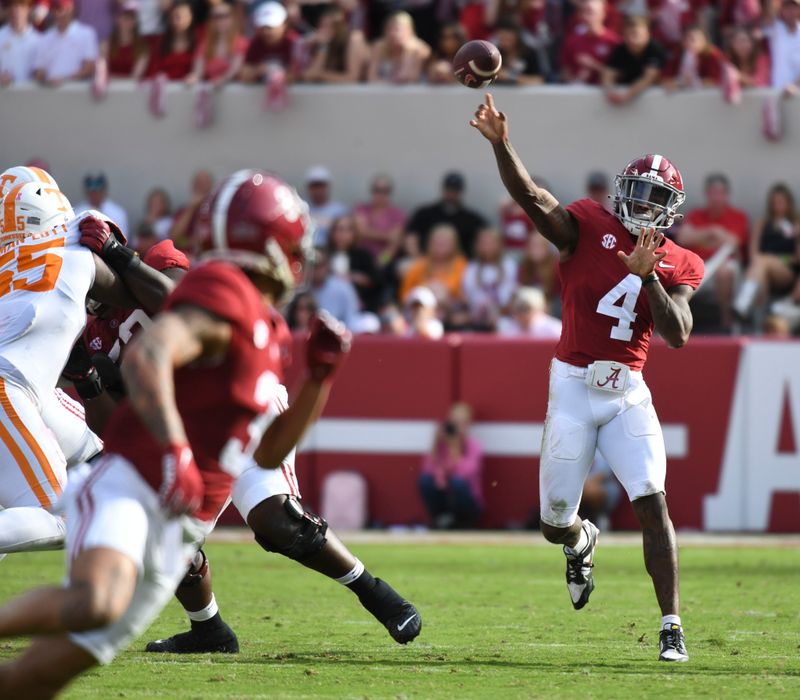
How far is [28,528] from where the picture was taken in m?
5.62

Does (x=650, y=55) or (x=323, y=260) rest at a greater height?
(x=650, y=55)

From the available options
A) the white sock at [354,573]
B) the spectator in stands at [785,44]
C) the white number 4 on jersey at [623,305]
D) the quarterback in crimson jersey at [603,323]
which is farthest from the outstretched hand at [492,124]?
the spectator in stands at [785,44]

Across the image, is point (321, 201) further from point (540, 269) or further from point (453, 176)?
point (540, 269)

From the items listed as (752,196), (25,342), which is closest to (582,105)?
(752,196)

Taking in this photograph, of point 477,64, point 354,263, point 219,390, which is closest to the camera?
point 219,390

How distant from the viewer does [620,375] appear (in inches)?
253

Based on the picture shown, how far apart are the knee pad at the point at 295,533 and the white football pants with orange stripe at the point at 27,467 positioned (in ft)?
2.77

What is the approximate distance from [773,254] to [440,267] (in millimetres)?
3035

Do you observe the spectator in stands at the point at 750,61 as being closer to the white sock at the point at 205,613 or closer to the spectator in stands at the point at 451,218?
the spectator in stands at the point at 451,218

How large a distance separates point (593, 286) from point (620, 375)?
15.9 inches

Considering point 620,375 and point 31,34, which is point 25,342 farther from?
point 31,34

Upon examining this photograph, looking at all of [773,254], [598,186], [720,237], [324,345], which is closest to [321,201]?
[598,186]

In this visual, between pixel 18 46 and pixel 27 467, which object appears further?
pixel 18 46

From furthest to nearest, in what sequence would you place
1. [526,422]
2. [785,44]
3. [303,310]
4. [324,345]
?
[785,44] < [303,310] < [526,422] < [324,345]
